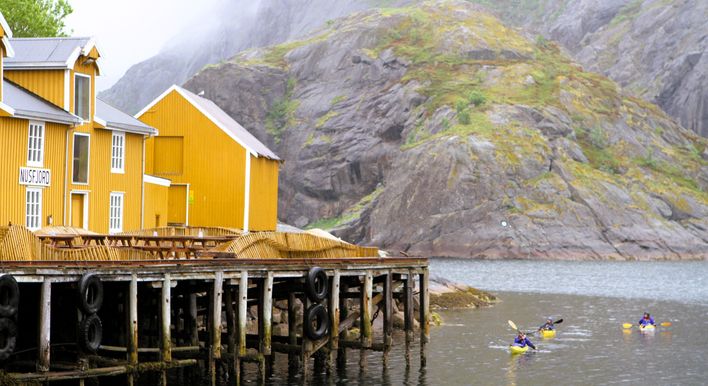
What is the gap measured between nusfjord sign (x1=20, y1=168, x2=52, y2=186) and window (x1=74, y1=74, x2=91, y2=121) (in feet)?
13.8

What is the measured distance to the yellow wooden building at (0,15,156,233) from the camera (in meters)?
47.6

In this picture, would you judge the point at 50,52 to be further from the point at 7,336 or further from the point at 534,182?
the point at 534,182

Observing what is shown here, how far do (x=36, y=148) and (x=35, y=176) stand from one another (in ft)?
4.05

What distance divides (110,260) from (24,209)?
1570 cm

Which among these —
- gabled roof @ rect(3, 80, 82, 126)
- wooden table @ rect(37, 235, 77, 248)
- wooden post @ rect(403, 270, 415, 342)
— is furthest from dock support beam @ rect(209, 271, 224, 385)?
gabled roof @ rect(3, 80, 82, 126)

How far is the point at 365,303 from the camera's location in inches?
1761

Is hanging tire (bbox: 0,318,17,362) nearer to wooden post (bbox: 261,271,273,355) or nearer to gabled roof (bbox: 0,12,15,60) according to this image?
wooden post (bbox: 261,271,273,355)

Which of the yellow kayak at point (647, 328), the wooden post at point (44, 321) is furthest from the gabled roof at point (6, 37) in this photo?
the yellow kayak at point (647, 328)

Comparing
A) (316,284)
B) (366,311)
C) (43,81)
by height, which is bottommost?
(366,311)

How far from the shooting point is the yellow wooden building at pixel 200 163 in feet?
216

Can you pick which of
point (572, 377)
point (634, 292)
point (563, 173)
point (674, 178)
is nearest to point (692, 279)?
point (634, 292)

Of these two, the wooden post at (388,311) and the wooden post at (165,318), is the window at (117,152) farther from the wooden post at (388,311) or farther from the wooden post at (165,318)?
the wooden post at (165,318)

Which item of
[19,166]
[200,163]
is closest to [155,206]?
[200,163]

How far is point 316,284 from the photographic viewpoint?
137 ft
